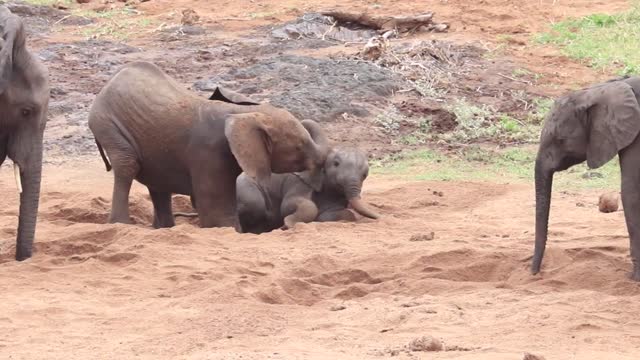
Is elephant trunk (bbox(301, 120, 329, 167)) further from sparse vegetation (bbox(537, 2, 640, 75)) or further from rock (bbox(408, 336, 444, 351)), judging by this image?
sparse vegetation (bbox(537, 2, 640, 75))

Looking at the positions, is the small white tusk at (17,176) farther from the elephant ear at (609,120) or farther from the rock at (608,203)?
the rock at (608,203)

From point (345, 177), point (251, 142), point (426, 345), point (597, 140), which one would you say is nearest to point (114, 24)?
point (345, 177)

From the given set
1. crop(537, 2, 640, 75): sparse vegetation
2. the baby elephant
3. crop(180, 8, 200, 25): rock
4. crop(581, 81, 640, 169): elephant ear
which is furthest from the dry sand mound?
crop(180, 8, 200, 25): rock

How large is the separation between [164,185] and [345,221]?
134 cm

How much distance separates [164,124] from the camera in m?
9.82

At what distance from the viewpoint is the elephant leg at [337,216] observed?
10203 mm

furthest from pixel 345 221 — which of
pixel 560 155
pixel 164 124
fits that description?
pixel 560 155

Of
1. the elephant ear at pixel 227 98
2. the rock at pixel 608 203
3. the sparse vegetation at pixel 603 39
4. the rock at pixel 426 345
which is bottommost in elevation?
the rock at pixel 608 203

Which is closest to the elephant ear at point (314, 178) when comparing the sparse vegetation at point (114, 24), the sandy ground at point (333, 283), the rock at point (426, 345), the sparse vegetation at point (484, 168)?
the sandy ground at point (333, 283)

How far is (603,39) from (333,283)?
1065 cm

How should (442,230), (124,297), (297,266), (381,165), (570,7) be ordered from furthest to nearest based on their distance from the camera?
(570,7)
(381,165)
(442,230)
(297,266)
(124,297)

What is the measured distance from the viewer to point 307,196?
10.3 m

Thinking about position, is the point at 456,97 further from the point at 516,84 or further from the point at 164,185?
the point at 164,185

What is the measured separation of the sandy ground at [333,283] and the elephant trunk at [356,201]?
19cm
